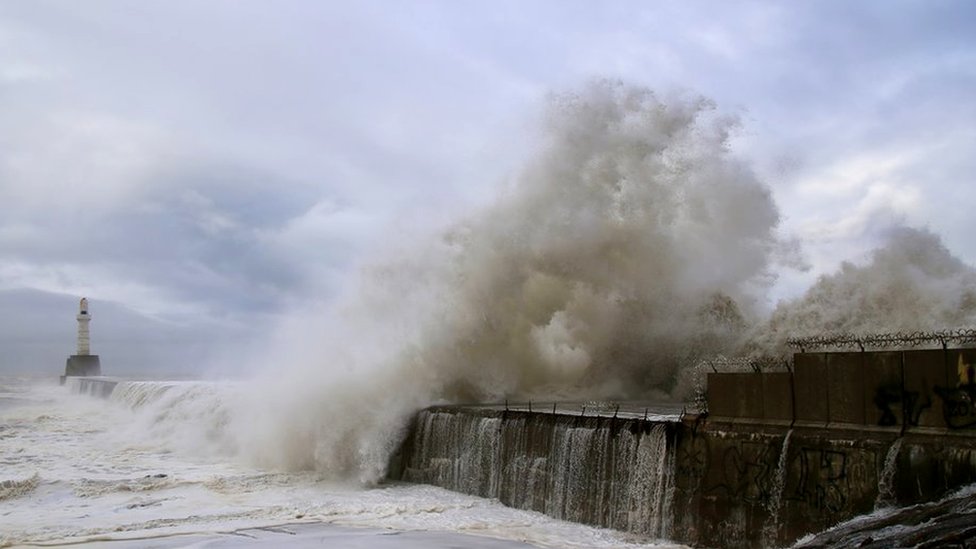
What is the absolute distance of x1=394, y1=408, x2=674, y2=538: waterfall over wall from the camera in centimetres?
997

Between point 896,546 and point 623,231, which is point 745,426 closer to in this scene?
point 896,546

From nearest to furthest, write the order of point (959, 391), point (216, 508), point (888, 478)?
point (959, 391), point (888, 478), point (216, 508)

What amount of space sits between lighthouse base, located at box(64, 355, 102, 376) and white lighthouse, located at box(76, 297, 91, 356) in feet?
1.37

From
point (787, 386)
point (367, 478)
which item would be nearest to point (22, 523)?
point (367, 478)

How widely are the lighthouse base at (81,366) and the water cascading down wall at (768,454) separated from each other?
47.2 metres

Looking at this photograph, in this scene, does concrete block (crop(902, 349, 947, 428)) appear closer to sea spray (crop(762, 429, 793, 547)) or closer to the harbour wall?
sea spray (crop(762, 429, 793, 547))

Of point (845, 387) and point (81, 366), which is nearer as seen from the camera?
point (845, 387)

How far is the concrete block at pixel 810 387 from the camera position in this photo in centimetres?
851

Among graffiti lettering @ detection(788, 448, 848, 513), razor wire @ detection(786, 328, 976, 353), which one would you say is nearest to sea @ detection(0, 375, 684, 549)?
graffiti lettering @ detection(788, 448, 848, 513)

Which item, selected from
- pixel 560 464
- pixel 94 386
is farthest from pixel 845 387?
pixel 94 386

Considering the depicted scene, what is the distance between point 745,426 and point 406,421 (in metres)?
7.35

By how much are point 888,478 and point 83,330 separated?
5405 cm

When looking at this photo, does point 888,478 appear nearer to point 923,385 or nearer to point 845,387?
point 923,385

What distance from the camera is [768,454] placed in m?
8.72
